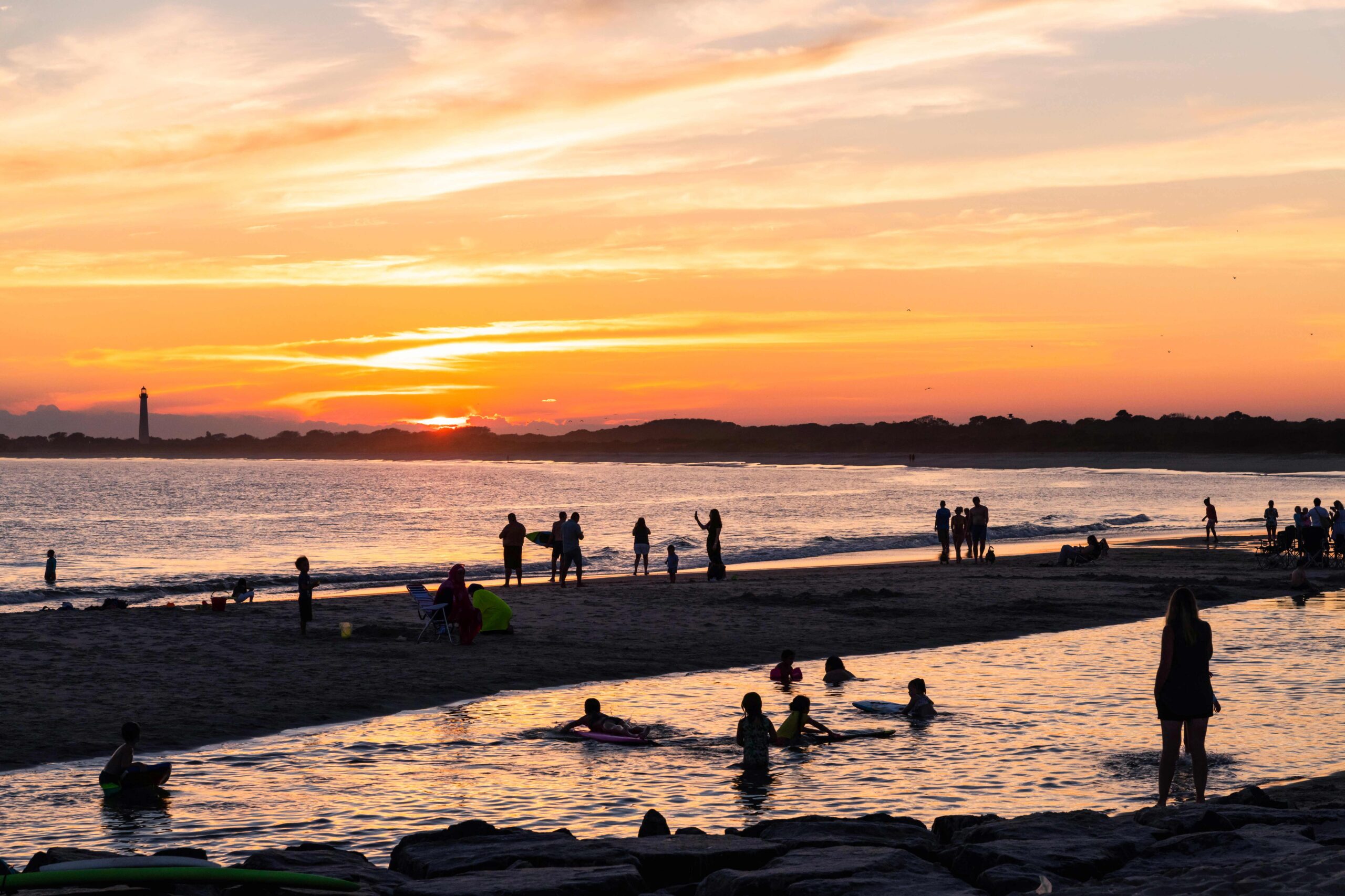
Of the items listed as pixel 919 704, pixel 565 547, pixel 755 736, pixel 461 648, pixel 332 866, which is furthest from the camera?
pixel 565 547

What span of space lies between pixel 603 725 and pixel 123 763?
4.53 metres

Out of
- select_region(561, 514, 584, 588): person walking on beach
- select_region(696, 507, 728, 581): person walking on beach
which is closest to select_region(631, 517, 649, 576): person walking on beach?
select_region(696, 507, 728, 581): person walking on beach

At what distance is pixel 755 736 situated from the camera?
1091 centimetres

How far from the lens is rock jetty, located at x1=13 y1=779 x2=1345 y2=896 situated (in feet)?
21.6

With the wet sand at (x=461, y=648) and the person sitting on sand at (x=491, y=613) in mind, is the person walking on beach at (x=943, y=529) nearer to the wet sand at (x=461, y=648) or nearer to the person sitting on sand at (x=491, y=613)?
the wet sand at (x=461, y=648)

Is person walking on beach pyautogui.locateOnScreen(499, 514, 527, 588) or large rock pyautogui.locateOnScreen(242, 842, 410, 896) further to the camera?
person walking on beach pyautogui.locateOnScreen(499, 514, 527, 588)

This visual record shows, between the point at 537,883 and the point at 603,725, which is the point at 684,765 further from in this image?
the point at 537,883

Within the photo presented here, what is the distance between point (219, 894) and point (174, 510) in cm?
8885

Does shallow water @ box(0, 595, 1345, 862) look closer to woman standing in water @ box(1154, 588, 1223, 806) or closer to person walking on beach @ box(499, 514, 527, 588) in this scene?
woman standing in water @ box(1154, 588, 1223, 806)

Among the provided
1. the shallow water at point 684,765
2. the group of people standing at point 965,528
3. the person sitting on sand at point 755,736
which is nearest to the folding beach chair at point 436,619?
the shallow water at point 684,765

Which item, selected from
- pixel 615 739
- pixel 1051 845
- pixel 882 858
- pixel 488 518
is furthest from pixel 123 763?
pixel 488 518

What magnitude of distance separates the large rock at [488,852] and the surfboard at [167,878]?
587 mm

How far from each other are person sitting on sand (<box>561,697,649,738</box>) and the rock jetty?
12.6ft

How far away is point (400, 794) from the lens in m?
10.2
